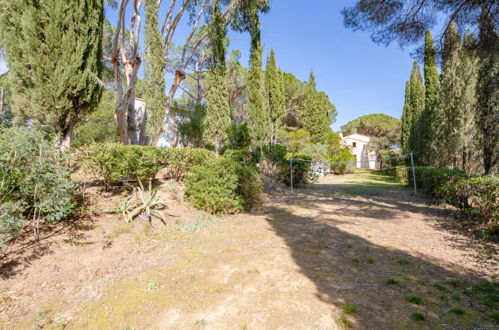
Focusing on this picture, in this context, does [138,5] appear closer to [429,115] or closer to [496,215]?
[496,215]

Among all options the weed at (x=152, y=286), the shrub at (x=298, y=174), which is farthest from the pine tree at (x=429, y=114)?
the weed at (x=152, y=286)

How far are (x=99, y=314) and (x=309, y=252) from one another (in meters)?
2.54

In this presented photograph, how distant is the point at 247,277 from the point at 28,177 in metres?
3.12

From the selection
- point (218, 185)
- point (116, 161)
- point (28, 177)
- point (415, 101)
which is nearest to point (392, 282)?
point (218, 185)

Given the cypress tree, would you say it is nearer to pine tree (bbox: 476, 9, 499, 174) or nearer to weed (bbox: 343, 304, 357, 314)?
pine tree (bbox: 476, 9, 499, 174)

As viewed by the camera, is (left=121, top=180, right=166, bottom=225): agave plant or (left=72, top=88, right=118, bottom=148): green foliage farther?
(left=72, top=88, right=118, bottom=148): green foliage

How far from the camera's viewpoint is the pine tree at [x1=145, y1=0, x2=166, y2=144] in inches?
373

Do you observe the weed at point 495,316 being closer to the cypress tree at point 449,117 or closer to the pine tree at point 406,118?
the cypress tree at point 449,117

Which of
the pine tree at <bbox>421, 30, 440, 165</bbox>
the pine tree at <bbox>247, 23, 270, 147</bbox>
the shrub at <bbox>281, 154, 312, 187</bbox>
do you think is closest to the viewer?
the shrub at <bbox>281, 154, 312, 187</bbox>

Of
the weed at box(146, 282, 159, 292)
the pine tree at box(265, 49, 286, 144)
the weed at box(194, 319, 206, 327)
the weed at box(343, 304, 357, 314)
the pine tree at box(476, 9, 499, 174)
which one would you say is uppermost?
the pine tree at box(265, 49, 286, 144)

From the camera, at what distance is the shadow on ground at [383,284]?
1801mm

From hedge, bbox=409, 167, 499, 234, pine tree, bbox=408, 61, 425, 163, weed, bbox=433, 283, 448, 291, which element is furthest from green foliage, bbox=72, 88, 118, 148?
pine tree, bbox=408, 61, 425, 163

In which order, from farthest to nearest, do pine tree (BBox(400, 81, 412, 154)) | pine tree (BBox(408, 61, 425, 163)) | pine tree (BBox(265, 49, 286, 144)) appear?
pine tree (BBox(400, 81, 412, 154))
pine tree (BBox(265, 49, 286, 144))
pine tree (BBox(408, 61, 425, 163))

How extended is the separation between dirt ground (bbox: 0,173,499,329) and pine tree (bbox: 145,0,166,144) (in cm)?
664
